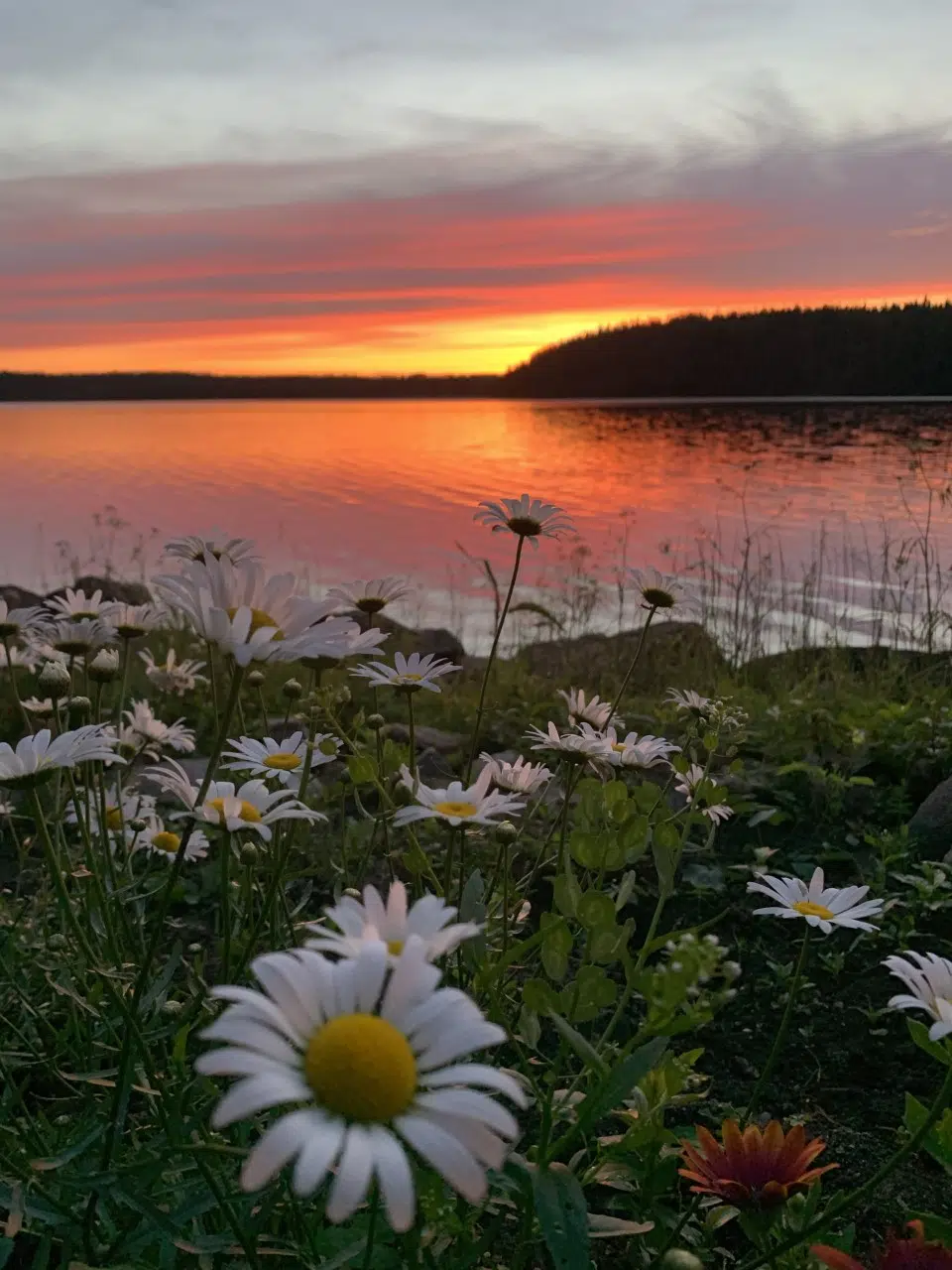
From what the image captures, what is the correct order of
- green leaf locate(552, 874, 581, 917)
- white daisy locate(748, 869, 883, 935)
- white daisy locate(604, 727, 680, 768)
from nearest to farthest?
green leaf locate(552, 874, 581, 917), white daisy locate(748, 869, 883, 935), white daisy locate(604, 727, 680, 768)

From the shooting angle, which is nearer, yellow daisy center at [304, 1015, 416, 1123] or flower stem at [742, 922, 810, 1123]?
yellow daisy center at [304, 1015, 416, 1123]

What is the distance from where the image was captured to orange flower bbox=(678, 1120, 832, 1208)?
56.5 inches

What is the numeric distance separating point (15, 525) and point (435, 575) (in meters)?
6.67

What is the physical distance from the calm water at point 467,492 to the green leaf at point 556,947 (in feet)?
24.4

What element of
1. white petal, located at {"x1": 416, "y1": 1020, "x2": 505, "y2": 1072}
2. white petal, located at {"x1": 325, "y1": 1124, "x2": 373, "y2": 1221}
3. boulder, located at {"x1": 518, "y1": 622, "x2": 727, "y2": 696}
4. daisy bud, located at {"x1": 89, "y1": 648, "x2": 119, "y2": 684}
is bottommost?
boulder, located at {"x1": 518, "y1": 622, "x2": 727, "y2": 696}

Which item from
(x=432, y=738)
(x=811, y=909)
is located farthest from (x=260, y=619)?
(x=432, y=738)

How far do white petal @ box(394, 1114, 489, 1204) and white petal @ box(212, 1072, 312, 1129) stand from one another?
84 mm

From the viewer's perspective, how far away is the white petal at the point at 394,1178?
76 cm

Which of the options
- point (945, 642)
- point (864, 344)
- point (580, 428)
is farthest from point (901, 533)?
point (864, 344)

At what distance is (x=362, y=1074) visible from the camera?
872 millimetres

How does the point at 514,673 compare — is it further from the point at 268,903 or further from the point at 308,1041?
the point at 308,1041

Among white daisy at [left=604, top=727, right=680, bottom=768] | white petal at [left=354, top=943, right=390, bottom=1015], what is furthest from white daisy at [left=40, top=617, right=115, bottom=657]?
white petal at [left=354, top=943, right=390, bottom=1015]

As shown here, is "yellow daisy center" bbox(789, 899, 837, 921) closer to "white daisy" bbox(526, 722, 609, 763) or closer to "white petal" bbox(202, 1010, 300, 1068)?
"white daisy" bbox(526, 722, 609, 763)

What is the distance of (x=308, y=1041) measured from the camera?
0.90 m
